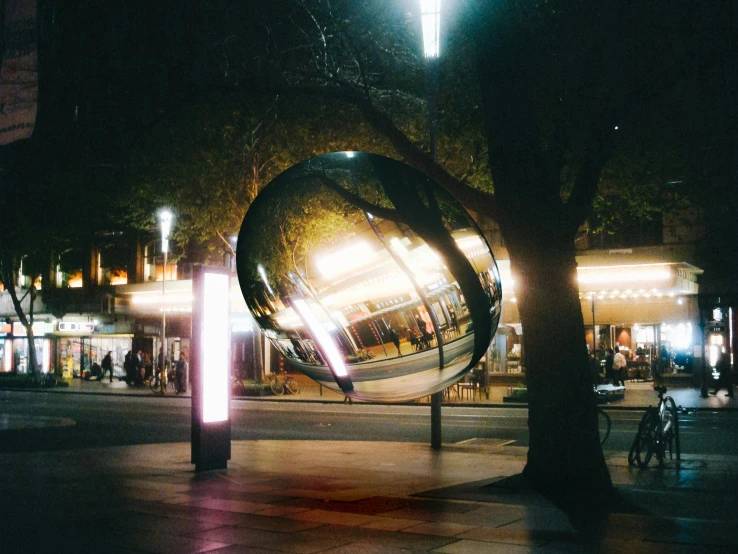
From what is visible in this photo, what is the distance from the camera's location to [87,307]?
51.2 metres

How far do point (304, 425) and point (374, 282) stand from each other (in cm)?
1471

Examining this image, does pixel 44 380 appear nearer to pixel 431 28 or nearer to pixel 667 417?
pixel 431 28

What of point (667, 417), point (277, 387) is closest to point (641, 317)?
point (277, 387)

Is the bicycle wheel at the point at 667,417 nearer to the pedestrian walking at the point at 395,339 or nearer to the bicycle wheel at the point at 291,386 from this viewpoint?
the pedestrian walking at the point at 395,339

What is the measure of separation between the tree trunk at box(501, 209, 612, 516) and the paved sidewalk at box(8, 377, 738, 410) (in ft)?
42.5

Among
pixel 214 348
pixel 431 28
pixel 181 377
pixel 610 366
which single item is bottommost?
pixel 181 377

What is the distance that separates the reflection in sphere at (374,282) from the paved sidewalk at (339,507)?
4.73 feet

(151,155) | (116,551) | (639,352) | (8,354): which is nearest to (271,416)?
(151,155)

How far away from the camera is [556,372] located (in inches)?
371

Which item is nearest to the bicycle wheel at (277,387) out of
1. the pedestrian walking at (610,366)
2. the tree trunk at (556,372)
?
the pedestrian walking at (610,366)

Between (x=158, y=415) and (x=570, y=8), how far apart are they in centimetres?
1842

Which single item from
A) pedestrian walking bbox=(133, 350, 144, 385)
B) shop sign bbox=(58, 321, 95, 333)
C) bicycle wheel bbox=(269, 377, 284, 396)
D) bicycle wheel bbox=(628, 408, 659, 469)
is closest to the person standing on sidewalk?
bicycle wheel bbox=(269, 377, 284, 396)

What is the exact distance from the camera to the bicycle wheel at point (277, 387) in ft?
115

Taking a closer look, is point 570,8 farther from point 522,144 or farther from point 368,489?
point 368,489
